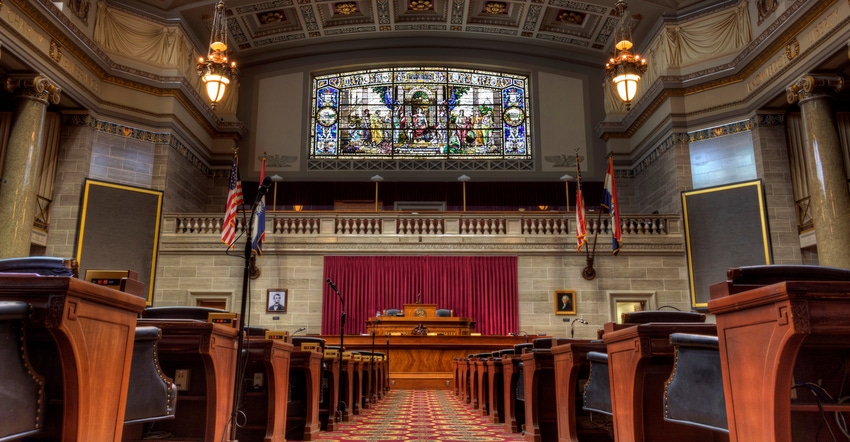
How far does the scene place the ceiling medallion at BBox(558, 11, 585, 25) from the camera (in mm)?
17250

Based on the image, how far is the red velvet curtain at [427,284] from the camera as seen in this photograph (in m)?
13.8

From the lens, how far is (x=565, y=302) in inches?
532

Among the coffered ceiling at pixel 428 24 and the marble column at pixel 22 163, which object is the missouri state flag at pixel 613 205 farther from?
the marble column at pixel 22 163

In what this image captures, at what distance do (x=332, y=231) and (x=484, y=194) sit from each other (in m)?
5.13

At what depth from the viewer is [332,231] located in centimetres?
1411

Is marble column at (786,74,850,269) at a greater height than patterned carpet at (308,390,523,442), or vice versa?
marble column at (786,74,850,269)

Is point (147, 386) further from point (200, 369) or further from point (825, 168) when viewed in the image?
point (825, 168)

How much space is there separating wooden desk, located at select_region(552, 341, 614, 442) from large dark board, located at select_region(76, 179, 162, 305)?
35.7ft

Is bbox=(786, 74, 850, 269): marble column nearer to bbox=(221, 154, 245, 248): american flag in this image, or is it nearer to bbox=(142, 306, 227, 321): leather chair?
bbox=(221, 154, 245, 248): american flag

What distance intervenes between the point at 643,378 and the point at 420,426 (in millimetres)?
2774

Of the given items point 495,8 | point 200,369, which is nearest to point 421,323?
point 200,369

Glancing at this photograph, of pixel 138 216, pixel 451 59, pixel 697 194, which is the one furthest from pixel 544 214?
pixel 138 216

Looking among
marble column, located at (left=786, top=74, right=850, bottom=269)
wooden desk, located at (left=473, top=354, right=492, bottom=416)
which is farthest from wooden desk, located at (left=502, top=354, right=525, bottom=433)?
marble column, located at (left=786, top=74, right=850, bottom=269)

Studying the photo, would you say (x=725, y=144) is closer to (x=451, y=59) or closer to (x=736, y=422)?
(x=451, y=59)
